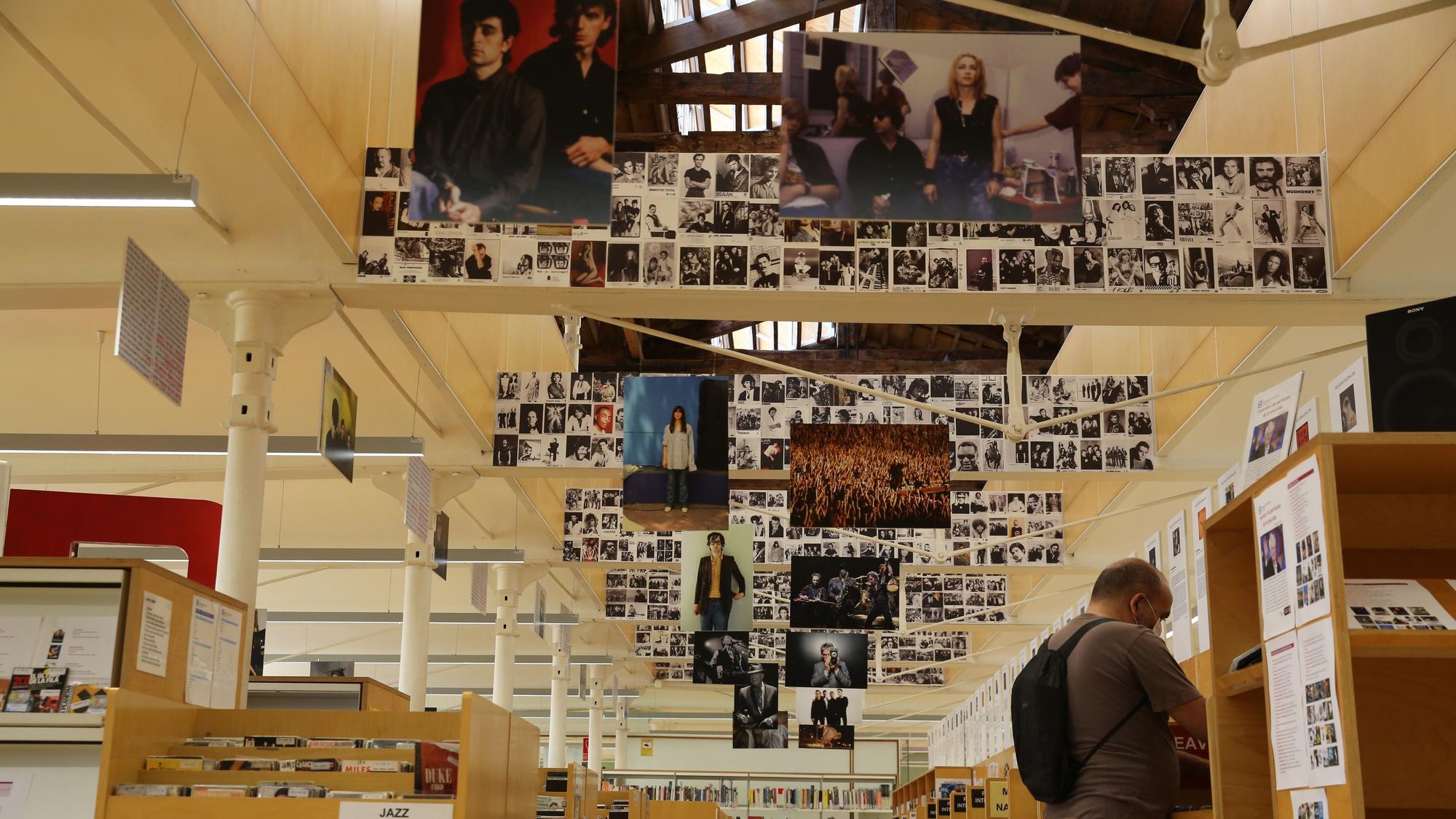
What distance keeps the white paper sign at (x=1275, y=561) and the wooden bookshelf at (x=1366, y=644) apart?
2.2 inches

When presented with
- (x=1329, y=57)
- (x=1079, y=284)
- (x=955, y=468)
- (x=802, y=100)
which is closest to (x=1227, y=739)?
(x=802, y=100)

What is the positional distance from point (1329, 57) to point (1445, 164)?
1675mm

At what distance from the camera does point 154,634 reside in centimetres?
521

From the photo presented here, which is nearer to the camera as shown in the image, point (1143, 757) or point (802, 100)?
point (1143, 757)

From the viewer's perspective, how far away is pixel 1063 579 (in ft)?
62.1

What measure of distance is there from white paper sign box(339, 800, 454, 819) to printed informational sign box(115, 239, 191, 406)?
275 centimetres

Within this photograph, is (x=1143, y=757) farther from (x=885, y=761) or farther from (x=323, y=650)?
(x=885, y=761)

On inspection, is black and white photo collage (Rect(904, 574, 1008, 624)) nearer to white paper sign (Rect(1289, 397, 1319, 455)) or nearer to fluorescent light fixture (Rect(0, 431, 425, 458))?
fluorescent light fixture (Rect(0, 431, 425, 458))

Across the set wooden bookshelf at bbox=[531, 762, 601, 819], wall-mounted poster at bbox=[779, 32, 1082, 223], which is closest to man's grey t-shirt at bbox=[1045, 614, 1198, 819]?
wall-mounted poster at bbox=[779, 32, 1082, 223]

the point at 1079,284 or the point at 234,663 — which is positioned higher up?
the point at 1079,284

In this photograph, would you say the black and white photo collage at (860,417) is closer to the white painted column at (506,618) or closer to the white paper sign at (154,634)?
the white painted column at (506,618)

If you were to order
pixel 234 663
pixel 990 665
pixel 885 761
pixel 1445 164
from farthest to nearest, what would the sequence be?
pixel 885 761
pixel 990 665
pixel 1445 164
pixel 234 663

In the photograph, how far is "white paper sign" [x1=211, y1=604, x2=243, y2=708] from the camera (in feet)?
19.3

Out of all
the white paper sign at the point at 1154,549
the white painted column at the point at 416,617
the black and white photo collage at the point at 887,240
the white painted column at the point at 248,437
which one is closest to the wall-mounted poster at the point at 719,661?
the white painted column at the point at 416,617
